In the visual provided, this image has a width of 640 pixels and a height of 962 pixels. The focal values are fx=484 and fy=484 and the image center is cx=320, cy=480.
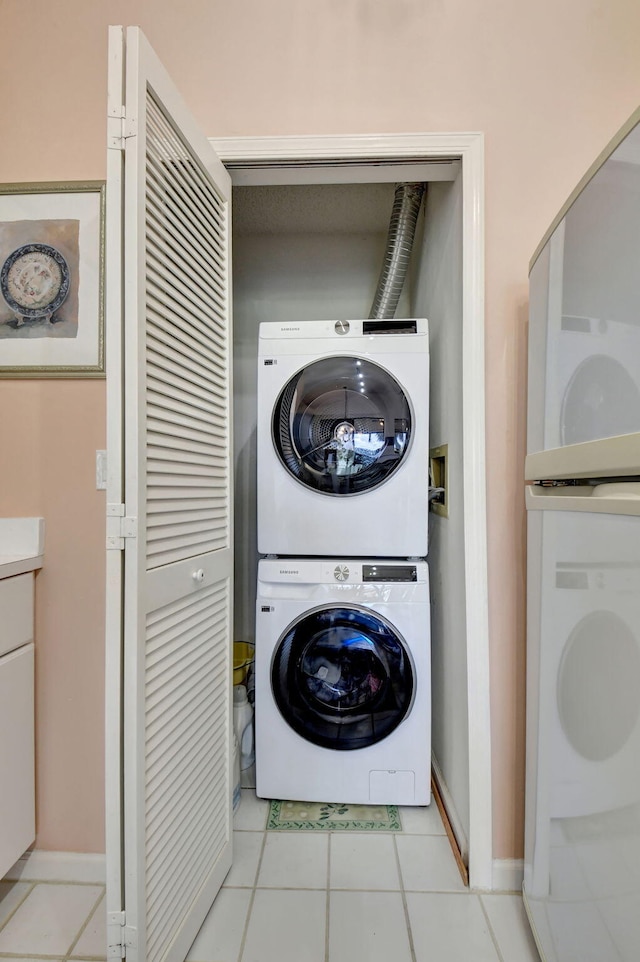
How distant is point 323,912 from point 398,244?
2238mm

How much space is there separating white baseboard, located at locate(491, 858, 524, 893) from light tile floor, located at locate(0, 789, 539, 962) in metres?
0.03

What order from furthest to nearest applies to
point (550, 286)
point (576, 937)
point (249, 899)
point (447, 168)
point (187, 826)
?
point (447, 168), point (249, 899), point (187, 826), point (550, 286), point (576, 937)

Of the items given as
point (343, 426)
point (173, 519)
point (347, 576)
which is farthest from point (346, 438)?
point (173, 519)

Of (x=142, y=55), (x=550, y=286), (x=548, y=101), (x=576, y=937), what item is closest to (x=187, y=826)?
(x=576, y=937)

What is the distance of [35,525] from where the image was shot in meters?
1.41

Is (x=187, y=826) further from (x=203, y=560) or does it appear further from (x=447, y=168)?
(x=447, y=168)

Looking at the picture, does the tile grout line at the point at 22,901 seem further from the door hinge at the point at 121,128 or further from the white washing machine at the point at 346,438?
the door hinge at the point at 121,128

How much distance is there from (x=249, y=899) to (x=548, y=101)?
2393 mm

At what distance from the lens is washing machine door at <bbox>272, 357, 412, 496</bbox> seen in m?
1.70

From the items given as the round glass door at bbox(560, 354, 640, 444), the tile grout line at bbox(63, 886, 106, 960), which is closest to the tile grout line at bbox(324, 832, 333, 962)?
the tile grout line at bbox(63, 886, 106, 960)

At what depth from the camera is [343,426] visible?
1705 mm

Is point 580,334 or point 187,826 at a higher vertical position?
point 580,334

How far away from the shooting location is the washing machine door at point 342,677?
5.46ft

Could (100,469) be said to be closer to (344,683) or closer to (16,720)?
(16,720)
